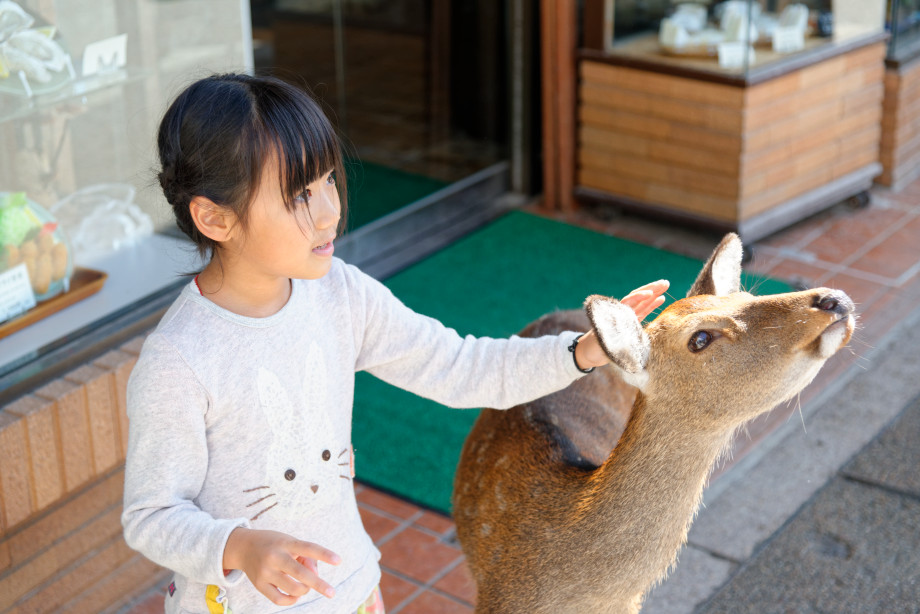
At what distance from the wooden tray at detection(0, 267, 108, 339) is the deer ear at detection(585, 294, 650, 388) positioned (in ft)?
7.02

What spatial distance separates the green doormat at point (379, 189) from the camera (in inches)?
210

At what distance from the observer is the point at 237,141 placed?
5.61 feet

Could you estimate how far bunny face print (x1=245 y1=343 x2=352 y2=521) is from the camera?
6.09 feet

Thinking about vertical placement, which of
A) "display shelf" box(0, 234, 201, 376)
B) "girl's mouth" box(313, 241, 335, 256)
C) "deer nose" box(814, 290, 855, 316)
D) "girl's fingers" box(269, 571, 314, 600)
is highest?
"girl's mouth" box(313, 241, 335, 256)

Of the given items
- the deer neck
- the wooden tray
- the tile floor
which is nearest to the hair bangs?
the deer neck

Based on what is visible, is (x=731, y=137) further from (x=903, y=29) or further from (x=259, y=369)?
(x=259, y=369)

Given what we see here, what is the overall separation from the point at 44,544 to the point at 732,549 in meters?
2.12

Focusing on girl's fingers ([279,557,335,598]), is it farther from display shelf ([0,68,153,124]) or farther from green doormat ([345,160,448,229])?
green doormat ([345,160,448,229])

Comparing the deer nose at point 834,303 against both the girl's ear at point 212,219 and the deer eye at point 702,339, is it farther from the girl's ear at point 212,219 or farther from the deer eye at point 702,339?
the girl's ear at point 212,219

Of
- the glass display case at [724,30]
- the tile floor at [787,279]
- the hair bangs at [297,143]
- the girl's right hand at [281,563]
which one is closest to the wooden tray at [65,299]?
the tile floor at [787,279]

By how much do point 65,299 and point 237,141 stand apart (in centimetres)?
197

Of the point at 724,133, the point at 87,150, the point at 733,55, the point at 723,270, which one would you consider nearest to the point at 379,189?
the point at 724,133

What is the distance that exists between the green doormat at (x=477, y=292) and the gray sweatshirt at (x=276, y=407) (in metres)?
1.59

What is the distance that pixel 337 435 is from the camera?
6.46ft
